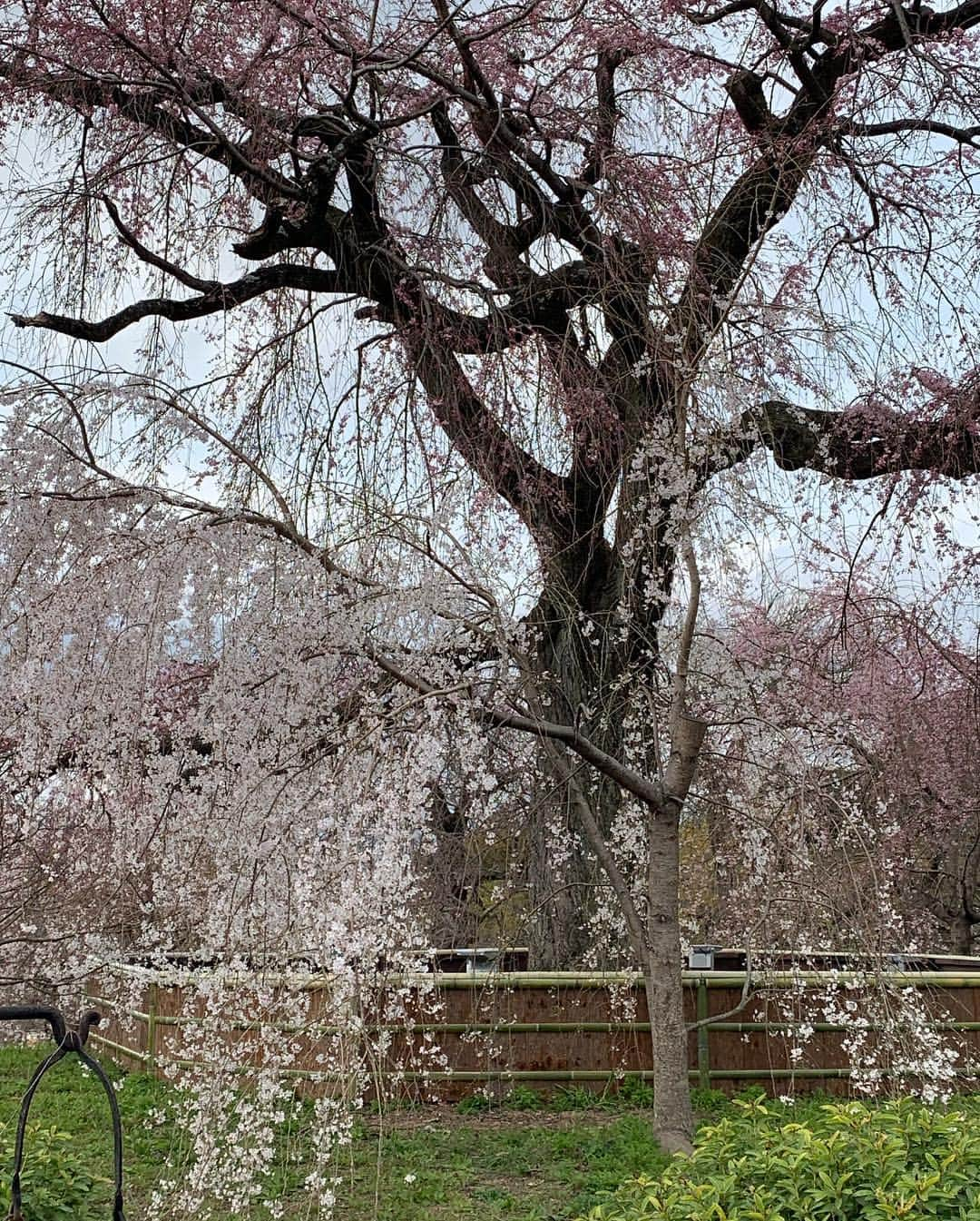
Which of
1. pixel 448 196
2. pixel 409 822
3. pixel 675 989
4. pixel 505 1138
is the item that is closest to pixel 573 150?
pixel 448 196

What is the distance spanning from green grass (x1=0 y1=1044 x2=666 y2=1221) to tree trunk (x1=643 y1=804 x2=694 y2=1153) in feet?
0.54

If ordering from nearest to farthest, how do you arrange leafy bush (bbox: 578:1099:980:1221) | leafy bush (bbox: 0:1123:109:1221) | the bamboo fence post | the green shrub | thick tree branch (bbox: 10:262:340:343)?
leafy bush (bbox: 578:1099:980:1221), leafy bush (bbox: 0:1123:109:1221), thick tree branch (bbox: 10:262:340:343), the green shrub, the bamboo fence post

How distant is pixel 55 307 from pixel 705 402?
101 inches

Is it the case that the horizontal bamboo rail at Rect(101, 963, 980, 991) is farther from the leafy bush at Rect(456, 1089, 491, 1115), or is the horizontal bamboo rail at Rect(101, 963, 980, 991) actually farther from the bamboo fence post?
the leafy bush at Rect(456, 1089, 491, 1115)

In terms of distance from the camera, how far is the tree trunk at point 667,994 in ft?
14.9

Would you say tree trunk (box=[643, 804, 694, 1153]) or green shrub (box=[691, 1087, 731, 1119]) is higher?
tree trunk (box=[643, 804, 694, 1153])

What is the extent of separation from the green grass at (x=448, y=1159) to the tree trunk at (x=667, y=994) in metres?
0.16

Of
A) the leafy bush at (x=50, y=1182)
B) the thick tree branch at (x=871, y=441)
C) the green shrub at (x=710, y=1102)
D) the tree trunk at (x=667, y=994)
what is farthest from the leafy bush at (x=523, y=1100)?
the thick tree branch at (x=871, y=441)

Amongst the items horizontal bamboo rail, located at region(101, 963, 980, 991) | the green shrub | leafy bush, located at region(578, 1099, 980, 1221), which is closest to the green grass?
the green shrub

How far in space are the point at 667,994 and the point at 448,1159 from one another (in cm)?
146

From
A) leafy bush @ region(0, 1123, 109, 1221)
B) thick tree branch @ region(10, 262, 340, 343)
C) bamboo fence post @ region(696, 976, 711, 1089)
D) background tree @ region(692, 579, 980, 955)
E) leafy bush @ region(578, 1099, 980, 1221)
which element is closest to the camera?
leafy bush @ region(578, 1099, 980, 1221)

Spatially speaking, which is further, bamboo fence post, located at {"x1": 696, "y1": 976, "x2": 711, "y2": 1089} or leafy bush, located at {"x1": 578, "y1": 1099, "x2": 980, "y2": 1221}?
bamboo fence post, located at {"x1": 696, "y1": 976, "x2": 711, "y2": 1089}

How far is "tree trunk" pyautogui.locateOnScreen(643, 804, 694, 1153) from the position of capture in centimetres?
454

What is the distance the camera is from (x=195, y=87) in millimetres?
4832
